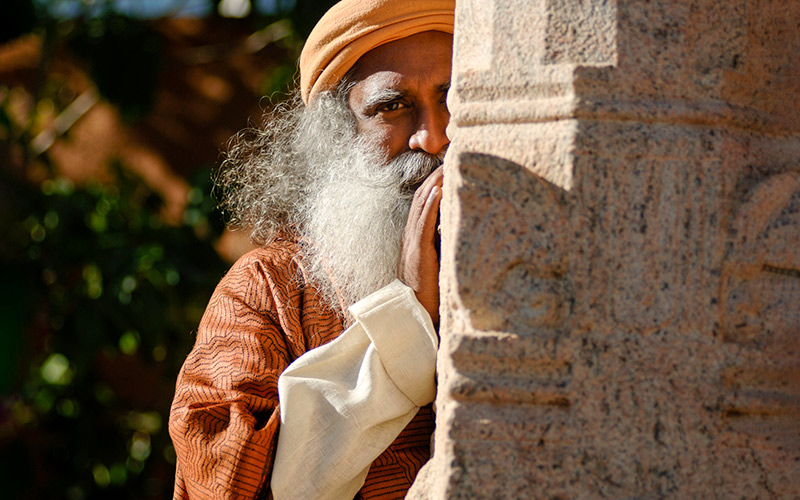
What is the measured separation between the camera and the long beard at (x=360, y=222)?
2143 mm

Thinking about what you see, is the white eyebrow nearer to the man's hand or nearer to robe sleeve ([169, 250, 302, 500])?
robe sleeve ([169, 250, 302, 500])

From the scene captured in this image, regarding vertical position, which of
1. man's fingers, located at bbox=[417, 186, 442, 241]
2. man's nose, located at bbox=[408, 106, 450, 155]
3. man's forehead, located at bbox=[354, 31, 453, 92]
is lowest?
man's fingers, located at bbox=[417, 186, 442, 241]

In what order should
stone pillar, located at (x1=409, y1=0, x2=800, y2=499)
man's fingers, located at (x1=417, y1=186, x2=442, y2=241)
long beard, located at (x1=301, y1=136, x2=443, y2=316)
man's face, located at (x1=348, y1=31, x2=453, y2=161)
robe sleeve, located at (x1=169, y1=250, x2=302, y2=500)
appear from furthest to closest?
man's face, located at (x1=348, y1=31, x2=453, y2=161), long beard, located at (x1=301, y1=136, x2=443, y2=316), robe sleeve, located at (x1=169, y1=250, x2=302, y2=500), man's fingers, located at (x1=417, y1=186, x2=442, y2=241), stone pillar, located at (x1=409, y1=0, x2=800, y2=499)

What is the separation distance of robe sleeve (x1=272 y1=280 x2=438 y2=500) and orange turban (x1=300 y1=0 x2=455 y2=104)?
2.67 ft

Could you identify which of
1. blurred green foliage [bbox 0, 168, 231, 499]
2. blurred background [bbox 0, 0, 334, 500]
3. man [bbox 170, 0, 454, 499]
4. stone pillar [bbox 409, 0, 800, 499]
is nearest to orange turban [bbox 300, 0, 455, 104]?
man [bbox 170, 0, 454, 499]

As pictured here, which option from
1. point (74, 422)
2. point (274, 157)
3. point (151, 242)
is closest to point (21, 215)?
point (151, 242)

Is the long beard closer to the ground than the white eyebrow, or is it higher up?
closer to the ground

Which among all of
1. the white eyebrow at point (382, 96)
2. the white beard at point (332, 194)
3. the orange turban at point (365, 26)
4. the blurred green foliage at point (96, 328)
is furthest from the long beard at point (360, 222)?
the blurred green foliage at point (96, 328)

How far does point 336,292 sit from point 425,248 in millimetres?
457

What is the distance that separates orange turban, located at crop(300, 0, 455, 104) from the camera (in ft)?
7.48

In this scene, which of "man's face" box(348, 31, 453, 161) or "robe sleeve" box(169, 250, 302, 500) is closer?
"robe sleeve" box(169, 250, 302, 500)

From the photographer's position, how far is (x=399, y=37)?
2.32 metres

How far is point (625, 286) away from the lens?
1290 millimetres

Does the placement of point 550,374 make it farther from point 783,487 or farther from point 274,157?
point 274,157
